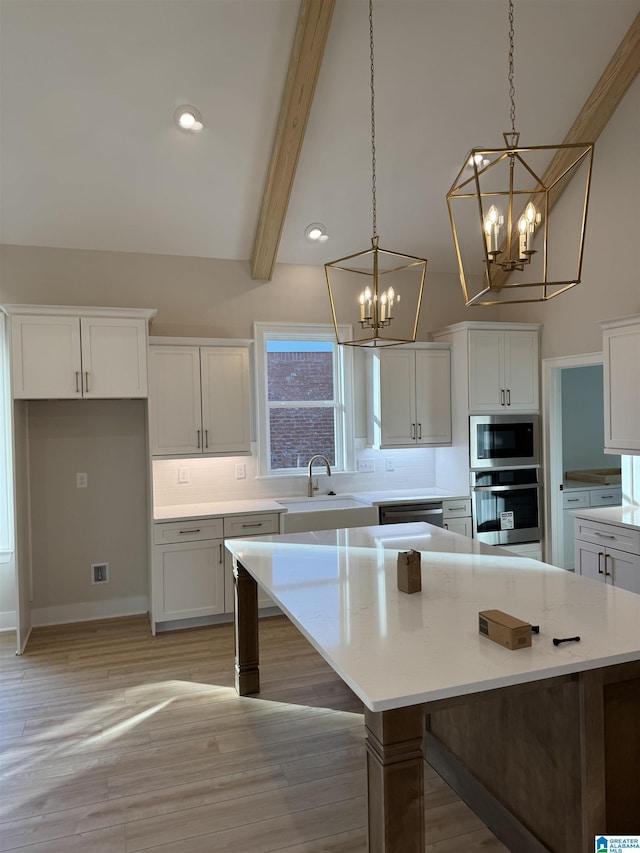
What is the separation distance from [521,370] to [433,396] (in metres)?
0.82

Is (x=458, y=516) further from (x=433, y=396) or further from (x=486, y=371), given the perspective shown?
(x=486, y=371)

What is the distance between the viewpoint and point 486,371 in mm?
5145

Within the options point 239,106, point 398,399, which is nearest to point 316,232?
point 239,106

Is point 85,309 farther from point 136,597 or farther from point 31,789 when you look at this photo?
point 31,789

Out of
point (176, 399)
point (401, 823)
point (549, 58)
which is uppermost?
point (549, 58)

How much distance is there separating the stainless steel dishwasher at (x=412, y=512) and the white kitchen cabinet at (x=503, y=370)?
92 centimetres

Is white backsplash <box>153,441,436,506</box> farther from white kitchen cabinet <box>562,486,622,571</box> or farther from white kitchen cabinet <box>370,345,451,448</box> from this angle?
white kitchen cabinet <box>562,486,622,571</box>

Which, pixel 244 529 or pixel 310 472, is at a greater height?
pixel 310 472

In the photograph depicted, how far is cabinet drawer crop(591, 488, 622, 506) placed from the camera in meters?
5.64

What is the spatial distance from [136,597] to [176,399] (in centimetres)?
169

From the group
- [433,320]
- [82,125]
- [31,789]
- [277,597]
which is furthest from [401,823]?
[433,320]

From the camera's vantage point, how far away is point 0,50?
133 inches

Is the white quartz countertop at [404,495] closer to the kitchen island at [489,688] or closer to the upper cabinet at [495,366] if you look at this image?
the upper cabinet at [495,366]

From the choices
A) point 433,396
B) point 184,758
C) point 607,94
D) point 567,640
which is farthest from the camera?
point 433,396
